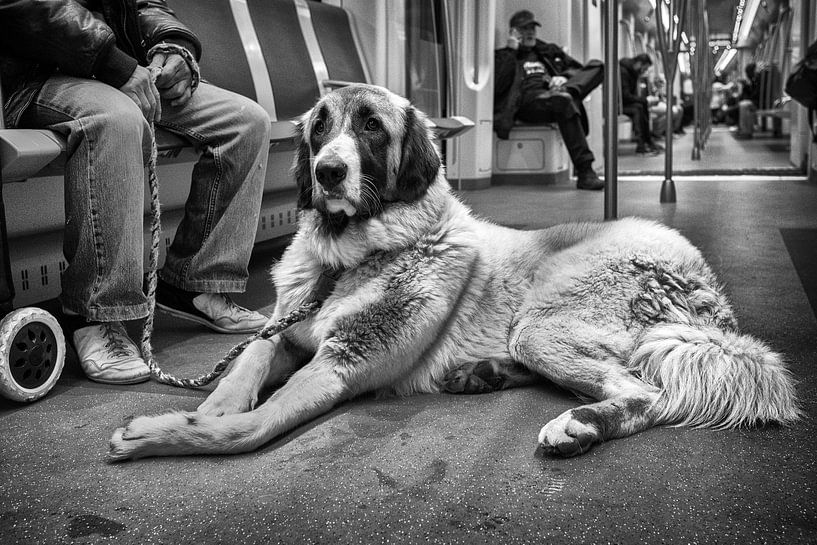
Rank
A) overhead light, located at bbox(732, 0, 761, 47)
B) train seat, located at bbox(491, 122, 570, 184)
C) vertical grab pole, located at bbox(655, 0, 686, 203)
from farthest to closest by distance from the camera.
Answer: overhead light, located at bbox(732, 0, 761, 47)
train seat, located at bbox(491, 122, 570, 184)
vertical grab pole, located at bbox(655, 0, 686, 203)

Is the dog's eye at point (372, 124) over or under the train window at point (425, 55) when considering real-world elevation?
under

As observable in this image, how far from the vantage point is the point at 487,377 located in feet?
7.36

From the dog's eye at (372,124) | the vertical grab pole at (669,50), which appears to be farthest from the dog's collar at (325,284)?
the vertical grab pole at (669,50)

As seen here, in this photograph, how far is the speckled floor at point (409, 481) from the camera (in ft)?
4.51

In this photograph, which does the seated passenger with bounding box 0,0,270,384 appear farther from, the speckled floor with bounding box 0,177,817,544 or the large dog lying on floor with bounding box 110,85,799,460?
the large dog lying on floor with bounding box 110,85,799,460

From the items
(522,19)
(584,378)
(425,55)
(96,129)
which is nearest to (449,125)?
(425,55)

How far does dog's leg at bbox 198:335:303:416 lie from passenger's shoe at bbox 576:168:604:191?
6.83 meters

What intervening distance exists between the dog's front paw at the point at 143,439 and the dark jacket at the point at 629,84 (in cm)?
1557

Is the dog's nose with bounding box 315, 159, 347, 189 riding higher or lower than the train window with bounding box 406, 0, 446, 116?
lower

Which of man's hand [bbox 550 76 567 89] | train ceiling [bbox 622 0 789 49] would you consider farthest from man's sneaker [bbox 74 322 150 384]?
train ceiling [bbox 622 0 789 49]

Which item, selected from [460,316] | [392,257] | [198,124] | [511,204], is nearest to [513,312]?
[460,316]

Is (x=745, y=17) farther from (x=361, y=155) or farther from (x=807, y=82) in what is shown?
(x=361, y=155)

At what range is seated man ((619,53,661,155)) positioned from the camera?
15961 mm

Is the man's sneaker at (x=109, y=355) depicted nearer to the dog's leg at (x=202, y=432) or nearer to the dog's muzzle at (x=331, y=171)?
the dog's leg at (x=202, y=432)
